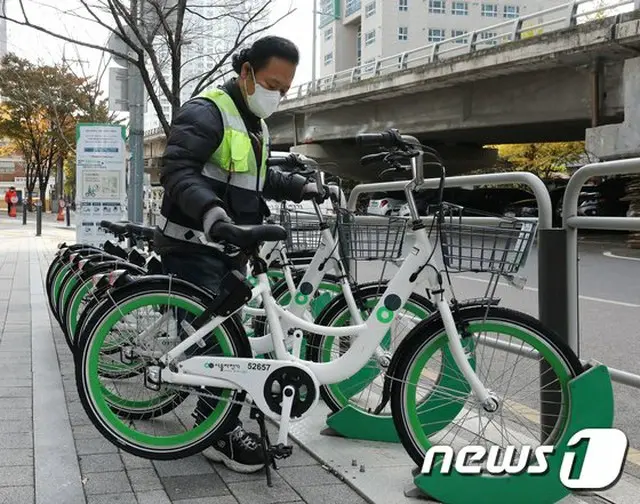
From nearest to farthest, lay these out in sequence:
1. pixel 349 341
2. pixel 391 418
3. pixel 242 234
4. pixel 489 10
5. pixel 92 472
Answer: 1. pixel 242 234
2. pixel 92 472
3. pixel 349 341
4. pixel 391 418
5. pixel 489 10

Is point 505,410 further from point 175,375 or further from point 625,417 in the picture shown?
point 625,417

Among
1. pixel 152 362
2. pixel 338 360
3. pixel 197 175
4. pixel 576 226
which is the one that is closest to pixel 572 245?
pixel 576 226

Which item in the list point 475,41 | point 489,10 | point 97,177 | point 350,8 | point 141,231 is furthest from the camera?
point 350,8

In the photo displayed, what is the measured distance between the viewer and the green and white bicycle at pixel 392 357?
110 inches

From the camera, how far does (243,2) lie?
320 inches

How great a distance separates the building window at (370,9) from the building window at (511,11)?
12.4m

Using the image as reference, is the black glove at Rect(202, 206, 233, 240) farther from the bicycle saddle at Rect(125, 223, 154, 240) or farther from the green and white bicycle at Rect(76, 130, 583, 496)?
the bicycle saddle at Rect(125, 223, 154, 240)

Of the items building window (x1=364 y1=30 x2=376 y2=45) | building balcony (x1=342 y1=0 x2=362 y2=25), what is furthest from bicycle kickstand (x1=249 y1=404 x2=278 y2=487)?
building balcony (x1=342 y1=0 x2=362 y2=25)

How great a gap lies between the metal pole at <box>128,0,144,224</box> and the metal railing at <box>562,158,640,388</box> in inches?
279

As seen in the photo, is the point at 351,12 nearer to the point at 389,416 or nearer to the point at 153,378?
the point at 389,416

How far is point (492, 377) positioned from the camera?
9.89 ft

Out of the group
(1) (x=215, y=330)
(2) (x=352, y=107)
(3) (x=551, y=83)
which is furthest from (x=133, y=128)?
(2) (x=352, y=107)

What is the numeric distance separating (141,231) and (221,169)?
7.43 ft

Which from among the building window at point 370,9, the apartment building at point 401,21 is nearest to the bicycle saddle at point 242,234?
the apartment building at point 401,21
